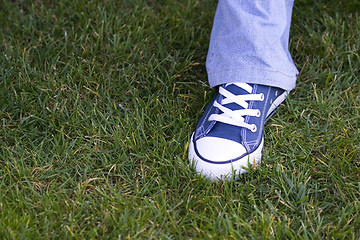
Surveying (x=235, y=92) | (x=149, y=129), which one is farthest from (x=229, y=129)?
(x=149, y=129)

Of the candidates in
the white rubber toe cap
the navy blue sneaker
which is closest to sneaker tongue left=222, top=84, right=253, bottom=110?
the navy blue sneaker

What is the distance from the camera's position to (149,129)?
4.94ft

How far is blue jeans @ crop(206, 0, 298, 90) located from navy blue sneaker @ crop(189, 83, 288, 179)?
0.11 ft

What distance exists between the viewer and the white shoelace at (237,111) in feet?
4.64

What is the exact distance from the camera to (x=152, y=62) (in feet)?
5.86

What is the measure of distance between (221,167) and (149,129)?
0.29m

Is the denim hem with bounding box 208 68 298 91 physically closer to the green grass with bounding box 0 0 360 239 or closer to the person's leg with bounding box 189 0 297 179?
the person's leg with bounding box 189 0 297 179

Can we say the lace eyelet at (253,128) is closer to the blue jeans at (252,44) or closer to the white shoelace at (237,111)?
the white shoelace at (237,111)

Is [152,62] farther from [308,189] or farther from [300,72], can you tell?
[308,189]

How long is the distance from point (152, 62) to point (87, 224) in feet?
2.46

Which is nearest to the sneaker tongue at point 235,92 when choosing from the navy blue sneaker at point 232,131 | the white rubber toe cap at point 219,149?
the navy blue sneaker at point 232,131

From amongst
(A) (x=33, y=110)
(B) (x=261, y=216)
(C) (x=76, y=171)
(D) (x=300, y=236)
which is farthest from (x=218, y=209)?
(A) (x=33, y=110)

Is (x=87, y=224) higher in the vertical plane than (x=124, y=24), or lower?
lower

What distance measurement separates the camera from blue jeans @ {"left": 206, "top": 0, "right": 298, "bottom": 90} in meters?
1.42
